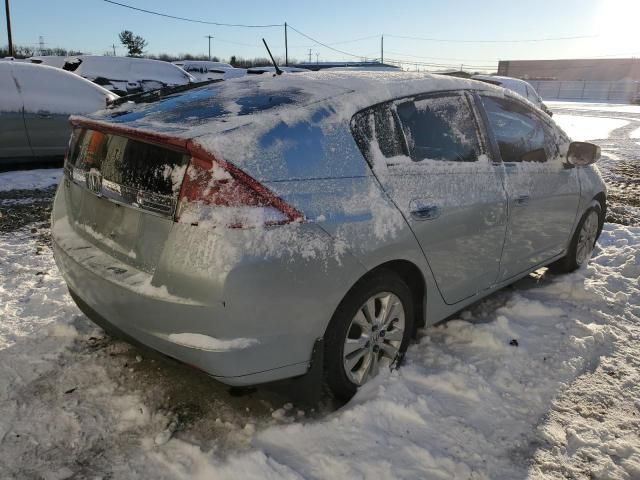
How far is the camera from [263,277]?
2.05 metres

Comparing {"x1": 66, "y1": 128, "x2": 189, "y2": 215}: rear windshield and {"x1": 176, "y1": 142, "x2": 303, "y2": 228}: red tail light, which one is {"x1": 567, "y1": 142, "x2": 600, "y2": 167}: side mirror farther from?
{"x1": 66, "y1": 128, "x2": 189, "y2": 215}: rear windshield

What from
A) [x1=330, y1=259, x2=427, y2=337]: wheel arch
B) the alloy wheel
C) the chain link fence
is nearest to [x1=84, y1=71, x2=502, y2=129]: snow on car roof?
[x1=330, y1=259, x2=427, y2=337]: wheel arch

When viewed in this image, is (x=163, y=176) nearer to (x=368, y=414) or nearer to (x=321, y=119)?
(x=321, y=119)

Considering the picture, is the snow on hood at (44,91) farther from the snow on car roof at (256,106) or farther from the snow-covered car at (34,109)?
the snow on car roof at (256,106)

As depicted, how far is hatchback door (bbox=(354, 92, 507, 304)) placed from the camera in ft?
8.57

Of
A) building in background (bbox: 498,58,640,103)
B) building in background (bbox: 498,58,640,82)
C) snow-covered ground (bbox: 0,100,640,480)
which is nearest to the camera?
snow-covered ground (bbox: 0,100,640,480)

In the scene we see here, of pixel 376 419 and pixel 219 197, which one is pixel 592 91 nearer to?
pixel 376 419

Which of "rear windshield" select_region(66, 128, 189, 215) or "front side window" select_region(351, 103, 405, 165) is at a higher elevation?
"front side window" select_region(351, 103, 405, 165)

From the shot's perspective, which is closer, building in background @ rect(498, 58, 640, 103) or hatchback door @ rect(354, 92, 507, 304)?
hatchback door @ rect(354, 92, 507, 304)

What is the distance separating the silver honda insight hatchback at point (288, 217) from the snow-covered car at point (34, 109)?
4.96m

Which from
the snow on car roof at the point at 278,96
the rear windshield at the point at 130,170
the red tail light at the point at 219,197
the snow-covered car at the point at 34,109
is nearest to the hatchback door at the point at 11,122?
the snow-covered car at the point at 34,109

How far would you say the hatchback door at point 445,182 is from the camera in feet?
8.57

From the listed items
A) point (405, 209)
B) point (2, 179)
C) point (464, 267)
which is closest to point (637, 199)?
point (464, 267)

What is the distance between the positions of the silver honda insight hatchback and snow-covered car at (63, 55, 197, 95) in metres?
11.4
